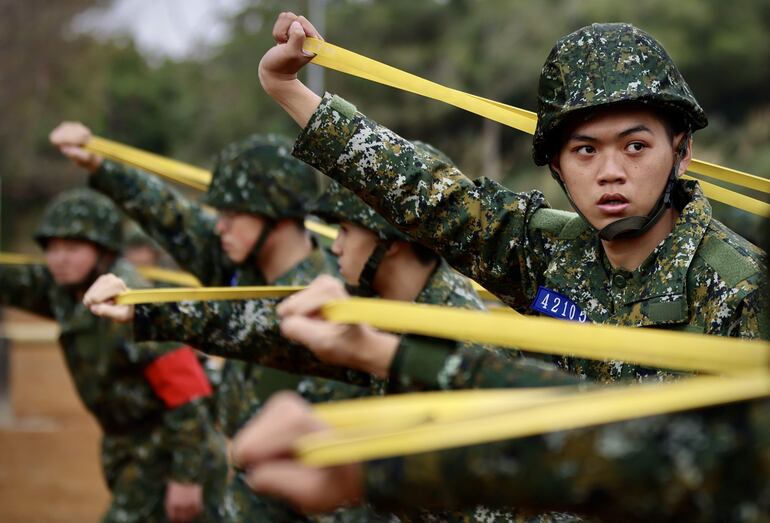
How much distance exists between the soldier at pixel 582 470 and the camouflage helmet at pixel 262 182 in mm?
4801

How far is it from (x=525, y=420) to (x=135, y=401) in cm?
614

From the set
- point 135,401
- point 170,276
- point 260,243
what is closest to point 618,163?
point 260,243

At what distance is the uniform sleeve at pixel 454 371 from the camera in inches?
104

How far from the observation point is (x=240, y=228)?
7109mm

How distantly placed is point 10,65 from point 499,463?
32306 millimetres

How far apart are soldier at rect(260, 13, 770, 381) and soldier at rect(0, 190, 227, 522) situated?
4.20 metres

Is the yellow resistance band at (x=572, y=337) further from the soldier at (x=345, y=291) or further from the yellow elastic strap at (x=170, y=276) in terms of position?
the yellow elastic strap at (x=170, y=276)

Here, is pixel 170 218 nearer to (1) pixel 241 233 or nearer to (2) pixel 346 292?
(1) pixel 241 233

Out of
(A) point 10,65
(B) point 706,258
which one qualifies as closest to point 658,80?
(B) point 706,258

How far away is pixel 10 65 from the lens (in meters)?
32.4

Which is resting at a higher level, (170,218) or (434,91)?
(434,91)

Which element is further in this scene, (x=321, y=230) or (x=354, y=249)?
(x=321, y=230)

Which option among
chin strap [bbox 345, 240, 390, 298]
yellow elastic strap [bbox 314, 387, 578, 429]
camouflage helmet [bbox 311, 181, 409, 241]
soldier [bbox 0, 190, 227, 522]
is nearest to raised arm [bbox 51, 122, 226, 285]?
soldier [bbox 0, 190, 227, 522]

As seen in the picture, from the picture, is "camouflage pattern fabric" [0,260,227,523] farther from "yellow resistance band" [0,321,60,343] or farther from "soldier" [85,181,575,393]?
"yellow resistance band" [0,321,60,343]
